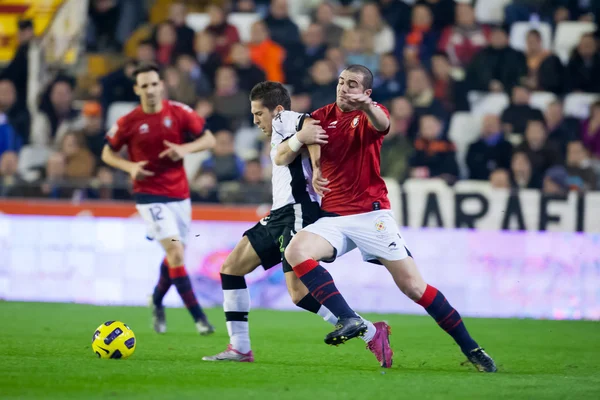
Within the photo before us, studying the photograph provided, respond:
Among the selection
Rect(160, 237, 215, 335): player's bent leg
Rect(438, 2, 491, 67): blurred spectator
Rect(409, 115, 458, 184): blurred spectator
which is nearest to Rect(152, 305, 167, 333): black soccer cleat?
Rect(160, 237, 215, 335): player's bent leg

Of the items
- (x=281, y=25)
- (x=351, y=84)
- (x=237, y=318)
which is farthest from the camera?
(x=281, y=25)

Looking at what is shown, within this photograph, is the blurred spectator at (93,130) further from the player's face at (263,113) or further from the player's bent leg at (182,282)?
the player's face at (263,113)

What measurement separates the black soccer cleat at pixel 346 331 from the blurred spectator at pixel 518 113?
9.45 m

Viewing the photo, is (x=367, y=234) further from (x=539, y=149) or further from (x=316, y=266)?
(x=539, y=149)

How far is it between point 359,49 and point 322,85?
1238 mm

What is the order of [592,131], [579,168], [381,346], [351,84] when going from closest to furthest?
[351,84], [381,346], [579,168], [592,131]

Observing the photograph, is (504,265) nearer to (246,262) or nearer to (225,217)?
(225,217)

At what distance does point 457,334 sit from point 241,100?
949cm

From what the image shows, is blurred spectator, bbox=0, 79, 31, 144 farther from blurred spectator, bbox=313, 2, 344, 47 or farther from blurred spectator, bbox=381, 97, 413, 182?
blurred spectator, bbox=381, 97, 413, 182

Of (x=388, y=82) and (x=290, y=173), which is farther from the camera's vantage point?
(x=388, y=82)

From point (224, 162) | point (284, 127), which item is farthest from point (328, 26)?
point (284, 127)

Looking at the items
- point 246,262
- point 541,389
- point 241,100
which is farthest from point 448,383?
point 241,100

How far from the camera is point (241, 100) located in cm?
1589

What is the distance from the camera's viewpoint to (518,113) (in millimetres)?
15453
